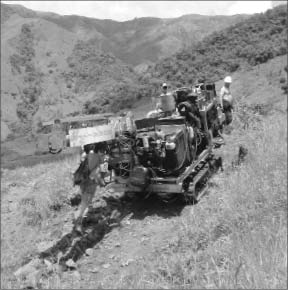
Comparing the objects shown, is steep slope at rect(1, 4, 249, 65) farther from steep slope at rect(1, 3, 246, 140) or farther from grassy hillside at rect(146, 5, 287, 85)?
grassy hillside at rect(146, 5, 287, 85)

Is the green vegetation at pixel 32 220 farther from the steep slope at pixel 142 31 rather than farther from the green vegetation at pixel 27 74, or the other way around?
the steep slope at pixel 142 31

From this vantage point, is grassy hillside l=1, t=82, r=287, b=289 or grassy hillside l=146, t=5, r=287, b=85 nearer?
grassy hillside l=1, t=82, r=287, b=289

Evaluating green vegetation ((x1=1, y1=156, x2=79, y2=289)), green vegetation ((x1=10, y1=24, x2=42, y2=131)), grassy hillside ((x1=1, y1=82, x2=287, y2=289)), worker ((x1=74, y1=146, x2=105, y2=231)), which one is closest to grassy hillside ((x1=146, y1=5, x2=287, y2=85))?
green vegetation ((x1=1, y1=156, x2=79, y2=289))

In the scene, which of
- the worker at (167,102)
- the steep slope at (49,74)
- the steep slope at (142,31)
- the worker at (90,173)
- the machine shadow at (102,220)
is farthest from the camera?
the steep slope at (142,31)

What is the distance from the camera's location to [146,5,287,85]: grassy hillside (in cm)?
3472

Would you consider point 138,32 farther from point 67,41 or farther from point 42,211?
point 42,211

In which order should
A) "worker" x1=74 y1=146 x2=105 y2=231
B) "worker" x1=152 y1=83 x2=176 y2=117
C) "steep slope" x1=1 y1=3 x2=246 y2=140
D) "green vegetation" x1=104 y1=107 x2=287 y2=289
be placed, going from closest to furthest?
"green vegetation" x1=104 y1=107 x2=287 y2=289, "worker" x1=74 y1=146 x2=105 y2=231, "worker" x1=152 y1=83 x2=176 y2=117, "steep slope" x1=1 y1=3 x2=246 y2=140

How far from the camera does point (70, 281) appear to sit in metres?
6.65

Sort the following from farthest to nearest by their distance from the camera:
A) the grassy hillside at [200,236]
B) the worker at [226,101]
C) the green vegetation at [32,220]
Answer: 1. the worker at [226,101]
2. the green vegetation at [32,220]
3. the grassy hillside at [200,236]

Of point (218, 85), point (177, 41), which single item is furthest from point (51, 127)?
point (177, 41)

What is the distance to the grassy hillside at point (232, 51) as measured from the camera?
1367 inches

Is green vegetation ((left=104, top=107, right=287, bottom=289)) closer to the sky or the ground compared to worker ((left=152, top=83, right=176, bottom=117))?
closer to the ground

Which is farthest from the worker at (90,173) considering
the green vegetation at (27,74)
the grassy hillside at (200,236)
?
the green vegetation at (27,74)

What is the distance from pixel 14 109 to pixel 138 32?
10574 centimetres
